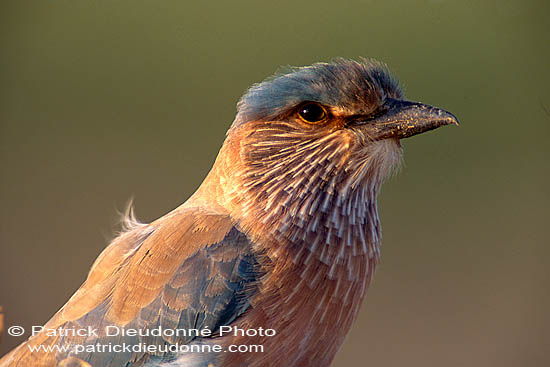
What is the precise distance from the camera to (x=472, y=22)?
2.11m

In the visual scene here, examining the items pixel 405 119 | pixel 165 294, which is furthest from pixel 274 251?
pixel 405 119

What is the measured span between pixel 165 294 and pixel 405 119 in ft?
1.93

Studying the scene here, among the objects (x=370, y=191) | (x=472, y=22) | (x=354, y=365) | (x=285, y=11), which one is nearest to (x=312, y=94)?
(x=370, y=191)

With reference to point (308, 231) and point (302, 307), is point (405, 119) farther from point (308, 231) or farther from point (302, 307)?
point (302, 307)

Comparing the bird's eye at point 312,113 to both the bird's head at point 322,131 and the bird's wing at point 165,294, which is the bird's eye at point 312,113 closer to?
the bird's head at point 322,131

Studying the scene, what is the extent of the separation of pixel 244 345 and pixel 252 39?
4.15 feet

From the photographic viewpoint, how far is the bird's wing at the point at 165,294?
3.85ft

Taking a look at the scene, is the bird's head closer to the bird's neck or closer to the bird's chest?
the bird's neck

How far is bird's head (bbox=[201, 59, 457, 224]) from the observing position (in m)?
1.19

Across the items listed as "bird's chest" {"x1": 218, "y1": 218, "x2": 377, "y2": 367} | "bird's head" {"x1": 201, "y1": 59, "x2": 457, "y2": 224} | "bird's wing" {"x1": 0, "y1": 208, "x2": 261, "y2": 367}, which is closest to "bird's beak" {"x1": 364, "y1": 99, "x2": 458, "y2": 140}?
"bird's head" {"x1": 201, "y1": 59, "x2": 457, "y2": 224}

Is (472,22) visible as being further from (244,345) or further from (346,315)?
(244,345)

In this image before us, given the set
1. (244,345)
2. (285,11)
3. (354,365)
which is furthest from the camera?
(354,365)

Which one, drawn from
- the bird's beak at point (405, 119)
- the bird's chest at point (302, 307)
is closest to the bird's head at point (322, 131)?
the bird's beak at point (405, 119)

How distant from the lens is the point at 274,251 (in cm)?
118
